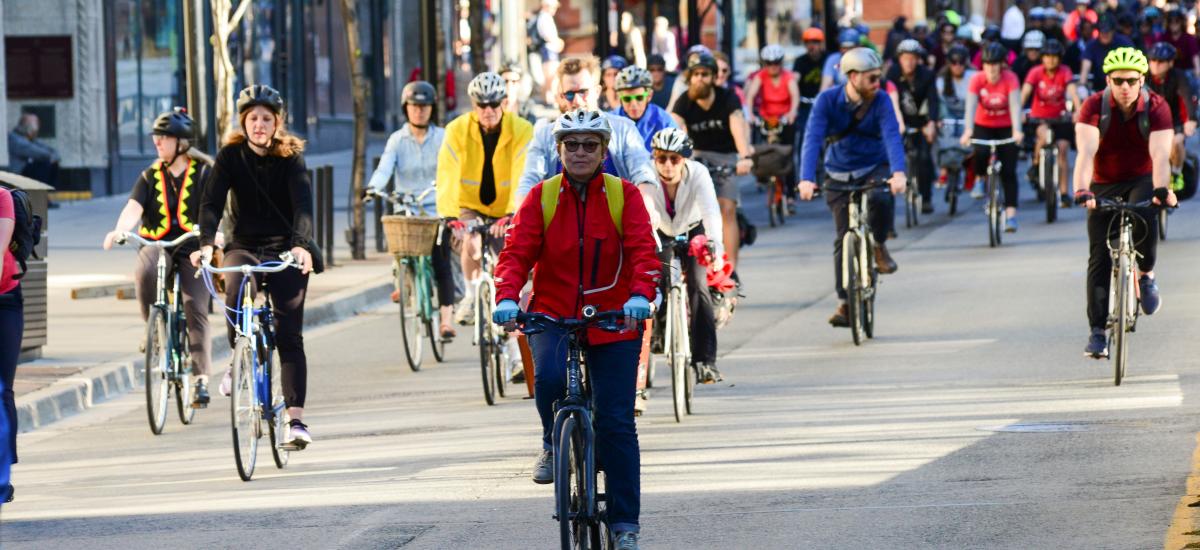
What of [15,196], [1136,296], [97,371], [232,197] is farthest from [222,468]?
[1136,296]

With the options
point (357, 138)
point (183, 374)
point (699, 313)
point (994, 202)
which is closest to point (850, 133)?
point (699, 313)

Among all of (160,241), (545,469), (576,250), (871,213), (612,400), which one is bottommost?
(545,469)

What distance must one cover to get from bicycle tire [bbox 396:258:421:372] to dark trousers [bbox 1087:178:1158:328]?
4.13 metres

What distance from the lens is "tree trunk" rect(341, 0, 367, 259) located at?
2208 centimetres

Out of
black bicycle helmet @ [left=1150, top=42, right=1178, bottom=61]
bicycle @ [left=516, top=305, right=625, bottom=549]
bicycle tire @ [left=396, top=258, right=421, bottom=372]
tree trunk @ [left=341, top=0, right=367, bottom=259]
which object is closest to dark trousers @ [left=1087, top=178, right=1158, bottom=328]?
bicycle tire @ [left=396, top=258, right=421, bottom=372]

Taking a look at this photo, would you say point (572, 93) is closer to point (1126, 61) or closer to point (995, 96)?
point (1126, 61)

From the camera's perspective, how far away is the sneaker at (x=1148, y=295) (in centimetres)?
1363

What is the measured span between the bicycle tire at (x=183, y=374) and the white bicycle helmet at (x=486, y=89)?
2121 millimetres

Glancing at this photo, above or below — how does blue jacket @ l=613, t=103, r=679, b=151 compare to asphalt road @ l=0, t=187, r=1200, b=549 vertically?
above

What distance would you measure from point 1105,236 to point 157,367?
516 cm

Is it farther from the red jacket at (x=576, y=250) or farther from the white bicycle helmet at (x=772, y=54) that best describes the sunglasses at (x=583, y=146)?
the white bicycle helmet at (x=772, y=54)

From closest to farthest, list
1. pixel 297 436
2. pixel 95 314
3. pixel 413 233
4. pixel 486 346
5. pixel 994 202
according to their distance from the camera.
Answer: pixel 297 436, pixel 486 346, pixel 413 233, pixel 95 314, pixel 994 202

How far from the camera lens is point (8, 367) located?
9633 millimetres

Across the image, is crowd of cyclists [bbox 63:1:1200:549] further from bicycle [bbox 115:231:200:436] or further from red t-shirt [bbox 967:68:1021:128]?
red t-shirt [bbox 967:68:1021:128]
